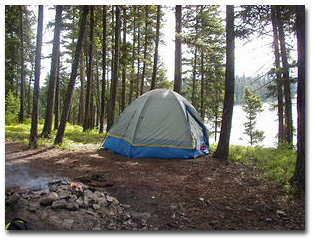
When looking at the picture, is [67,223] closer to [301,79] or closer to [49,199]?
[49,199]

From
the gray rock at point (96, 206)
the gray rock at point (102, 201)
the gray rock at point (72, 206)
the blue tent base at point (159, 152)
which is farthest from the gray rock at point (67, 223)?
the blue tent base at point (159, 152)

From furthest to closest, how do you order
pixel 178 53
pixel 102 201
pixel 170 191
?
pixel 178 53
pixel 170 191
pixel 102 201

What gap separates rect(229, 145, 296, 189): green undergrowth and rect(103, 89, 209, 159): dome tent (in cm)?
125

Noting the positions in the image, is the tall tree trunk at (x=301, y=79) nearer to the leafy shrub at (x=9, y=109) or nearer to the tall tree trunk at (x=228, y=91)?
the tall tree trunk at (x=228, y=91)

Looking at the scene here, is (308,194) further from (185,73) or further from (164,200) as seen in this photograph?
(185,73)

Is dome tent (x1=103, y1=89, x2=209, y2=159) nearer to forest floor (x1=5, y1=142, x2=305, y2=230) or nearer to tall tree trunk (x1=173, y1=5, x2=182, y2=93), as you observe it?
forest floor (x1=5, y1=142, x2=305, y2=230)

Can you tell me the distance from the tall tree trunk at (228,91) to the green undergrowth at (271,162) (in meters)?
0.54

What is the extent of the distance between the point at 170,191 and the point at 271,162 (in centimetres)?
362

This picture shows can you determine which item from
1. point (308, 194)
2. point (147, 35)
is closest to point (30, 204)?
point (308, 194)

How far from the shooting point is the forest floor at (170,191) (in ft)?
11.1

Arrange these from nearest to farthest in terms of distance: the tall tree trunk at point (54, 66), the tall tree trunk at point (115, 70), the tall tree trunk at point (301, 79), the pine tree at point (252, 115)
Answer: the tall tree trunk at point (301, 79), the tall tree trunk at point (54, 66), the tall tree trunk at point (115, 70), the pine tree at point (252, 115)

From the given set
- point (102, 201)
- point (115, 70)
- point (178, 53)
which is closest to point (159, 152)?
point (102, 201)

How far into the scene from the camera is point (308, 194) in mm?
3986

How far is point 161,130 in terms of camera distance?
23.6ft
